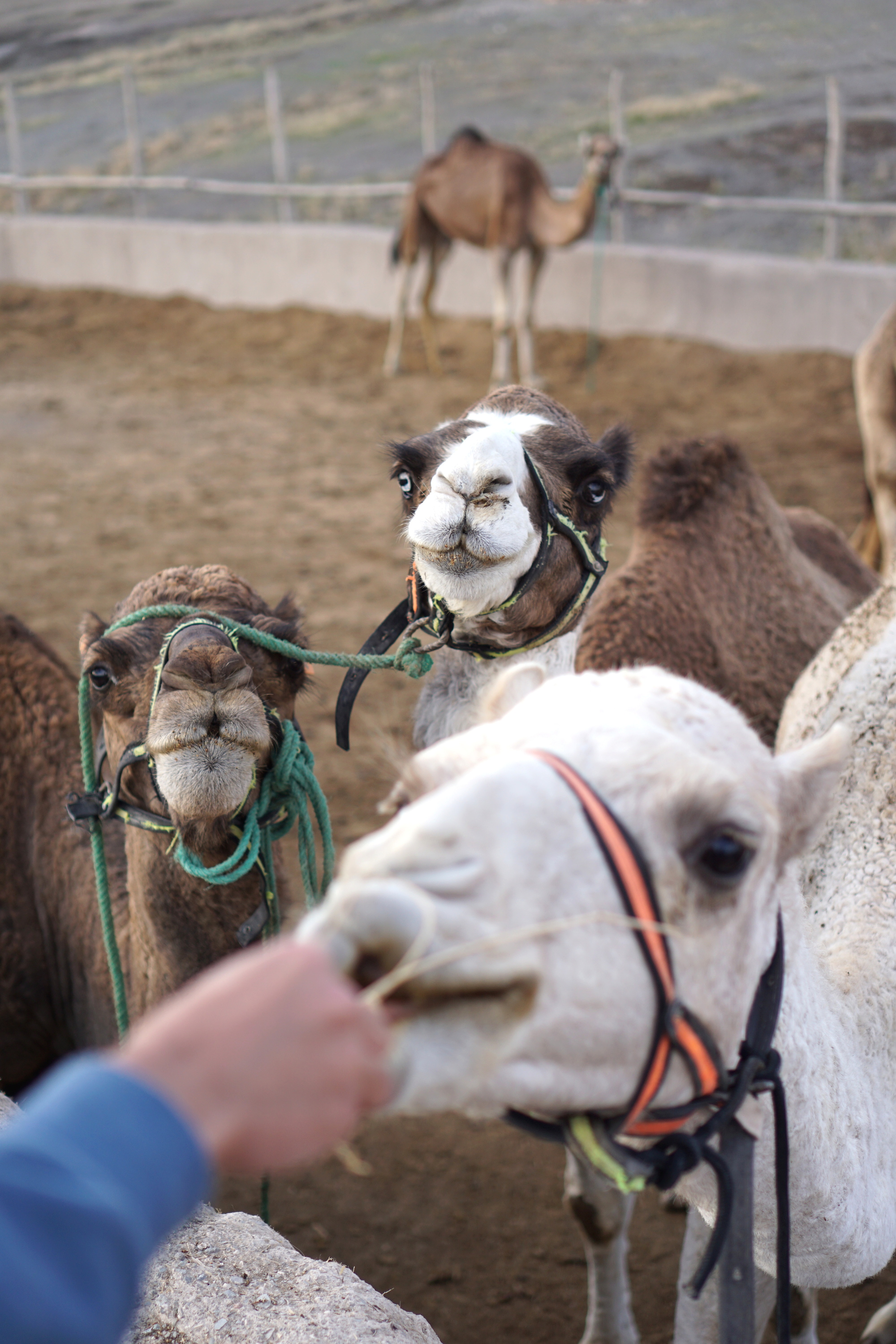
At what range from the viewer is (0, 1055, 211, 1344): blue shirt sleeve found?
622mm

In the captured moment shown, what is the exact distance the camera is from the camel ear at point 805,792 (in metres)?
1.35

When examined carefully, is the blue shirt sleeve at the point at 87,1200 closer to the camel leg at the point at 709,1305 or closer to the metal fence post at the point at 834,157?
the camel leg at the point at 709,1305

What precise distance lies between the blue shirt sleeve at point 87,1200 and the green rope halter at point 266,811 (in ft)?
5.22

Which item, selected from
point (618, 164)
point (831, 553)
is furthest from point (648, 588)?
point (618, 164)

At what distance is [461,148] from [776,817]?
40.7ft

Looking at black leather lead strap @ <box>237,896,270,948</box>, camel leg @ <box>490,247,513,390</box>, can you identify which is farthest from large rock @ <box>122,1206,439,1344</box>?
camel leg @ <box>490,247,513,390</box>

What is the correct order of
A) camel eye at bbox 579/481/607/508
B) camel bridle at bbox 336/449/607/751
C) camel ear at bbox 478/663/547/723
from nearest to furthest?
1. camel ear at bbox 478/663/547/723
2. camel bridle at bbox 336/449/607/751
3. camel eye at bbox 579/481/607/508

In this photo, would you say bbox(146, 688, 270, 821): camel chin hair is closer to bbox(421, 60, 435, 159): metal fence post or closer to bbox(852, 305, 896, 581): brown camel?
bbox(852, 305, 896, 581): brown camel

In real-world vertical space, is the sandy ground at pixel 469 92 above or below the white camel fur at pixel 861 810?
above

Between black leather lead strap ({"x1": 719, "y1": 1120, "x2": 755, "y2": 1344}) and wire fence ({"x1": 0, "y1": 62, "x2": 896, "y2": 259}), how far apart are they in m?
11.0

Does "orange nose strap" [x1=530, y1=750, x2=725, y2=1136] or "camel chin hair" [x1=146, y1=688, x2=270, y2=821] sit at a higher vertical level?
"orange nose strap" [x1=530, y1=750, x2=725, y2=1136]

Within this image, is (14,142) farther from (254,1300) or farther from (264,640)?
(254,1300)

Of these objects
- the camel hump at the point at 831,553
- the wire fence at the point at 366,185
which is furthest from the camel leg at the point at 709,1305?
the wire fence at the point at 366,185

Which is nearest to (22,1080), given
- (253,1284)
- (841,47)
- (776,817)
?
(253,1284)
